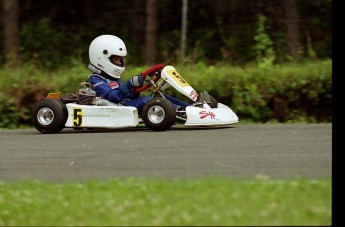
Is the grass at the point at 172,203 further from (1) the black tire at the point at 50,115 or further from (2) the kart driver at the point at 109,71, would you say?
(2) the kart driver at the point at 109,71

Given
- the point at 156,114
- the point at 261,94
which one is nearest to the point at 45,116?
the point at 156,114

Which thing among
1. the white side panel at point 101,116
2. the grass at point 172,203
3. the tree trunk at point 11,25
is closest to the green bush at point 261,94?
the white side panel at point 101,116

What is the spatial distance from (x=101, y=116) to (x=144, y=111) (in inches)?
25.2

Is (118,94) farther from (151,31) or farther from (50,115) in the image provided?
(151,31)

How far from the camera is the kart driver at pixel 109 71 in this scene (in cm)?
1214

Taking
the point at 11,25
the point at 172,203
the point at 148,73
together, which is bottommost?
the point at 172,203

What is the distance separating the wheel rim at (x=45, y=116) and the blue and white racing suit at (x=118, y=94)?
66cm

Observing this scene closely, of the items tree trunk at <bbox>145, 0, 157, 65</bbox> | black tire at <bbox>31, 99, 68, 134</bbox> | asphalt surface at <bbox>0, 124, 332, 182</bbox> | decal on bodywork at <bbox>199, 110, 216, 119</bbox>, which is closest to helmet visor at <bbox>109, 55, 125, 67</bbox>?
black tire at <bbox>31, 99, 68, 134</bbox>

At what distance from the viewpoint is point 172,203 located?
7.27 metres

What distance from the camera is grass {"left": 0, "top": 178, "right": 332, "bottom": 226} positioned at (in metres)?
6.75

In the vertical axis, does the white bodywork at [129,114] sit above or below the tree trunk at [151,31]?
below

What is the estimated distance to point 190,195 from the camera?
741cm

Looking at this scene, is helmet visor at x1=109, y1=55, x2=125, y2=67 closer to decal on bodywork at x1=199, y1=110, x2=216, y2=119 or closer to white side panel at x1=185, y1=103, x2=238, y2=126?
white side panel at x1=185, y1=103, x2=238, y2=126

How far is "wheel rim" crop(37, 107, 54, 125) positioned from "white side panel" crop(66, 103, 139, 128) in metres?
0.23
